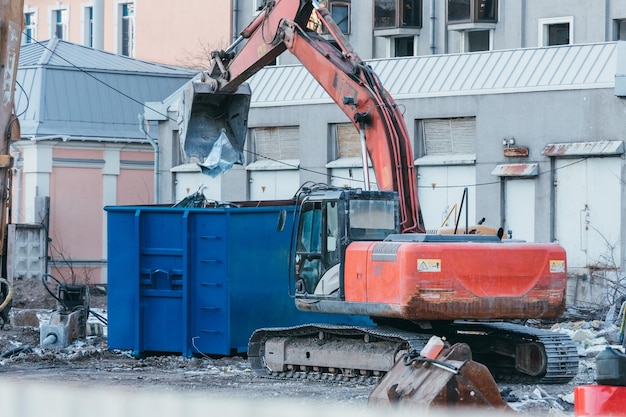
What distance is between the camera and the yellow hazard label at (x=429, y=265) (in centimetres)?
1559

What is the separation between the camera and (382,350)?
53.4 feet

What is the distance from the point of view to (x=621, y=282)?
25.9 m

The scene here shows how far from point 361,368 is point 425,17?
21.6m

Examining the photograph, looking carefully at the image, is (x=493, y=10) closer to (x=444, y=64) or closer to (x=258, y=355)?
(x=444, y=64)

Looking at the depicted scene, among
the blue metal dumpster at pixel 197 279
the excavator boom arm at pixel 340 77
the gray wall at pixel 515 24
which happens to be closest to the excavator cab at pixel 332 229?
the excavator boom arm at pixel 340 77

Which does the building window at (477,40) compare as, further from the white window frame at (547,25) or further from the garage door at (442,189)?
the garage door at (442,189)

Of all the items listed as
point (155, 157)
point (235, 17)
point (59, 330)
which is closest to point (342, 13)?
point (235, 17)

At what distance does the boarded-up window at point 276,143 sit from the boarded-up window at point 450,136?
12.9 feet

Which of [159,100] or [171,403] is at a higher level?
[159,100]

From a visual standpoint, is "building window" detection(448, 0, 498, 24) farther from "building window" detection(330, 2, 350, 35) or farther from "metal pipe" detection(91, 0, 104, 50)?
"metal pipe" detection(91, 0, 104, 50)

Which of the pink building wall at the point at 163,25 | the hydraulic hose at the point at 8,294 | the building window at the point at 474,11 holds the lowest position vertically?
the hydraulic hose at the point at 8,294

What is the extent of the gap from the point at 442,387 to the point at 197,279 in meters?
6.99

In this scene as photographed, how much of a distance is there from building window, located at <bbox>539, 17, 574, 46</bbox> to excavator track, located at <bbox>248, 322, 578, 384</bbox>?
18.0 m

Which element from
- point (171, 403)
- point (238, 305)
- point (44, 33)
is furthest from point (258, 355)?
point (44, 33)
